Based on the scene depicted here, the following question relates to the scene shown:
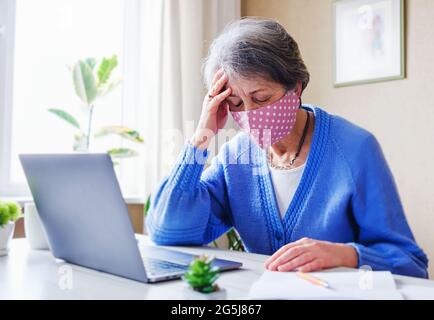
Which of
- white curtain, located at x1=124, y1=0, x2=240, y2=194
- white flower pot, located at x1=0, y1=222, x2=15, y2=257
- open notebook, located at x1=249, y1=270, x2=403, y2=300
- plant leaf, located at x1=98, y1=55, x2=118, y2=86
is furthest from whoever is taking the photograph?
white curtain, located at x1=124, y1=0, x2=240, y2=194

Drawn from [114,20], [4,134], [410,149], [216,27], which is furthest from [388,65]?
[4,134]

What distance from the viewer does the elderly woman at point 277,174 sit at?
112 cm

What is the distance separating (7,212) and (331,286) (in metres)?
0.71

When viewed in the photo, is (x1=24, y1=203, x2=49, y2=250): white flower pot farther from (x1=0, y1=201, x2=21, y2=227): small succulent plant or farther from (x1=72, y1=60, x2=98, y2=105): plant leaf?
(x1=72, y1=60, x2=98, y2=105): plant leaf

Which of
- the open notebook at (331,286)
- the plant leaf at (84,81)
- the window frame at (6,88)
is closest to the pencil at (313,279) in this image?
the open notebook at (331,286)

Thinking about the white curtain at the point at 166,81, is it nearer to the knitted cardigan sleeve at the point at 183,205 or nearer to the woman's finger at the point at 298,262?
the knitted cardigan sleeve at the point at 183,205

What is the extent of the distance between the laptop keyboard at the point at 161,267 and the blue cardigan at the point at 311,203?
0.27m

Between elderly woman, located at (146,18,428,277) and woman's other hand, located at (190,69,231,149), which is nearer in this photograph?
elderly woman, located at (146,18,428,277)

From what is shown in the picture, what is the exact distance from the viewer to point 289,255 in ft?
2.87

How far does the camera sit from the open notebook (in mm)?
687

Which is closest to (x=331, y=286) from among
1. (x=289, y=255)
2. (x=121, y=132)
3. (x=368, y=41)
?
(x=289, y=255)

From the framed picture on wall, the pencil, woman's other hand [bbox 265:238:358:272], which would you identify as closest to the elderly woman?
woman's other hand [bbox 265:238:358:272]

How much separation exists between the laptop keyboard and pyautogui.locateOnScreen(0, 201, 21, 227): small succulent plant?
0.34 m

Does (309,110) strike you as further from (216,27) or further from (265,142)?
(216,27)
